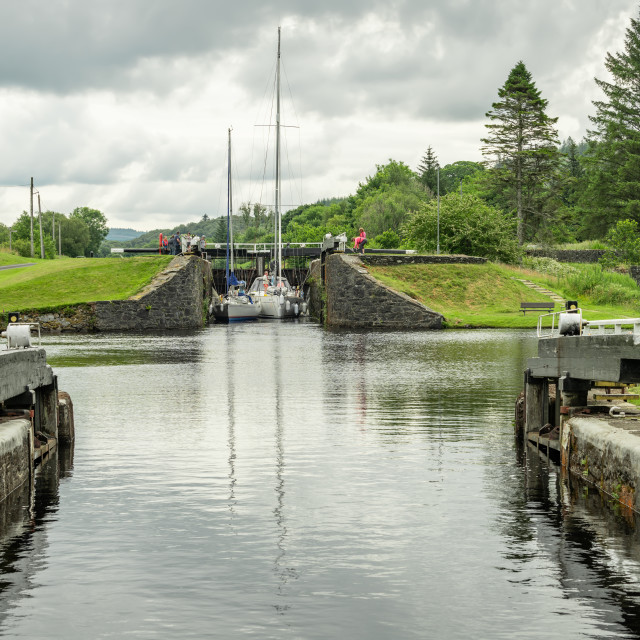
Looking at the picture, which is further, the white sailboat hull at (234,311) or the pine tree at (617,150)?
the pine tree at (617,150)

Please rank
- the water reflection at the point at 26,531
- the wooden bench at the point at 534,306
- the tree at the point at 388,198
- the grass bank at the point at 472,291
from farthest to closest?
the tree at the point at 388,198 → the wooden bench at the point at 534,306 → the grass bank at the point at 472,291 → the water reflection at the point at 26,531

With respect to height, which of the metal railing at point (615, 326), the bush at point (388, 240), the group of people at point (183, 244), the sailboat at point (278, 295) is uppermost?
the bush at point (388, 240)

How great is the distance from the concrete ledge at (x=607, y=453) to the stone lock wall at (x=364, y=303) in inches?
1838

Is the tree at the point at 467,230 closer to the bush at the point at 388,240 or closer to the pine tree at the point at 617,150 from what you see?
the pine tree at the point at 617,150

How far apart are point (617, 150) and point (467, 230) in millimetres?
29346

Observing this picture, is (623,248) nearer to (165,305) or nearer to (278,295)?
(278,295)

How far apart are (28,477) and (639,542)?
9.69 metres

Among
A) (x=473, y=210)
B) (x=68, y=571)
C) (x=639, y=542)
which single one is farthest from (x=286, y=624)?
(x=473, y=210)

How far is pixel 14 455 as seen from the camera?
48.9 feet

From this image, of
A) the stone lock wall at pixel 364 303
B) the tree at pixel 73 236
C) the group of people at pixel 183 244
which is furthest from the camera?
the tree at pixel 73 236

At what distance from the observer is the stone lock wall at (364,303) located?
64688mm

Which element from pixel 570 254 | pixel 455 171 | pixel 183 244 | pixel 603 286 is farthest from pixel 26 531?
pixel 455 171

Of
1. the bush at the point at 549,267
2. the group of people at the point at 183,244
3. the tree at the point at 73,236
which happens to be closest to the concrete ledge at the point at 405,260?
the bush at the point at 549,267

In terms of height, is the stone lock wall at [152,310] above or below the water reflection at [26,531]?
above
